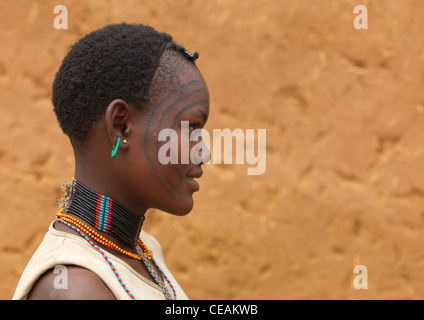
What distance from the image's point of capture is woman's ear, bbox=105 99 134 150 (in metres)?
1.53

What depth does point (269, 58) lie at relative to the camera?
3.65 m

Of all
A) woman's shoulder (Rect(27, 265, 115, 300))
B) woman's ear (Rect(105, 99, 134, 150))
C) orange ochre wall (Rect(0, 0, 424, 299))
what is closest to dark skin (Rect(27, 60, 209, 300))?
woman's ear (Rect(105, 99, 134, 150))

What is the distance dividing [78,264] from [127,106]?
440 millimetres

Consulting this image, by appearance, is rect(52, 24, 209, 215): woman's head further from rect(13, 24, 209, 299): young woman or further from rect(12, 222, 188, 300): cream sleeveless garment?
rect(12, 222, 188, 300): cream sleeveless garment

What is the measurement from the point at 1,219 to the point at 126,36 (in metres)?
2.38

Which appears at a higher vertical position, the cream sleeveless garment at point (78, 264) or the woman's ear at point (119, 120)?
the woman's ear at point (119, 120)

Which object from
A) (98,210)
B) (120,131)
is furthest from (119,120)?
(98,210)

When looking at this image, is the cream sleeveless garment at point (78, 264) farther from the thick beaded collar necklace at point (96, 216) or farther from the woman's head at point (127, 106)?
the woman's head at point (127, 106)

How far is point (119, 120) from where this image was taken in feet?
5.06

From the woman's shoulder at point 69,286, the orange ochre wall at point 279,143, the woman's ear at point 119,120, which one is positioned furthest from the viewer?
the orange ochre wall at point 279,143

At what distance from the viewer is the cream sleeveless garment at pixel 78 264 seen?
4.60ft

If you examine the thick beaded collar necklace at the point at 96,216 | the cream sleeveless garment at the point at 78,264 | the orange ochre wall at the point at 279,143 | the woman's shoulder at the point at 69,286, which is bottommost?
the woman's shoulder at the point at 69,286

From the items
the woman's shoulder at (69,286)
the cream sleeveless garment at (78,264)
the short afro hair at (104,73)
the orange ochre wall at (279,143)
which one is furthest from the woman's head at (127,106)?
the orange ochre wall at (279,143)

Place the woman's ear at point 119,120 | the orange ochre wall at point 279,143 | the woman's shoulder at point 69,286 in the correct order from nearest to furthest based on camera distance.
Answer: the woman's shoulder at point 69,286 → the woman's ear at point 119,120 → the orange ochre wall at point 279,143
